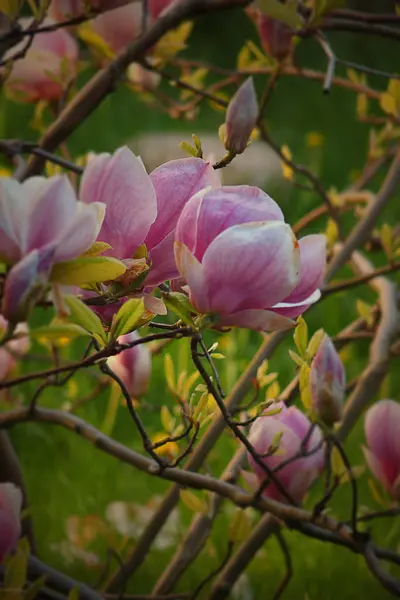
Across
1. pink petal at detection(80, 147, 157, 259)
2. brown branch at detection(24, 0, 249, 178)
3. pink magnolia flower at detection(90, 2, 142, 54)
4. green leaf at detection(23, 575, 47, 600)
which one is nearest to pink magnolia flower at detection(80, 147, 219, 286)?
pink petal at detection(80, 147, 157, 259)

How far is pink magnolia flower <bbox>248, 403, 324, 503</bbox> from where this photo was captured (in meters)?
0.52

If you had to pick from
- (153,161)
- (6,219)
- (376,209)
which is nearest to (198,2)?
(376,209)

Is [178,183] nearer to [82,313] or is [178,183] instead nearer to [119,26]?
[82,313]

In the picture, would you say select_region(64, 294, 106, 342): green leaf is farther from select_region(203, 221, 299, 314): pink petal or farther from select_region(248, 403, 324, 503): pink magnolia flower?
select_region(248, 403, 324, 503): pink magnolia flower

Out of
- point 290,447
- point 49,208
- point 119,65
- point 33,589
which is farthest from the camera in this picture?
point 119,65

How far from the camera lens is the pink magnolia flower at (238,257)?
31 cm

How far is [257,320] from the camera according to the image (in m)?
0.32

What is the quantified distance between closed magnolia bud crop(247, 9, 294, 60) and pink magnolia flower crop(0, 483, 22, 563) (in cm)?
42

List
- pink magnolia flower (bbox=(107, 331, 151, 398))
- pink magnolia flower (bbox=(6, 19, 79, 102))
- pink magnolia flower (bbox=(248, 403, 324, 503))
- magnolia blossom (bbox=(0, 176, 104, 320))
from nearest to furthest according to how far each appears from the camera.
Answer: magnolia blossom (bbox=(0, 176, 104, 320)) → pink magnolia flower (bbox=(248, 403, 324, 503)) → pink magnolia flower (bbox=(107, 331, 151, 398)) → pink magnolia flower (bbox=(6, 19, 79, 102))

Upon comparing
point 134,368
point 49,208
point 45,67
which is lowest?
point 134,368

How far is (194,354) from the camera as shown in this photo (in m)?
0.35

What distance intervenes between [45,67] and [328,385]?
18.7 inches

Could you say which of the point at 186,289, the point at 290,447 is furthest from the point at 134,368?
the point at 186,289

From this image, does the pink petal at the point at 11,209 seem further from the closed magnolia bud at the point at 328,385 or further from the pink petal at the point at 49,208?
the closed magnolia bud at the point at 328,385
